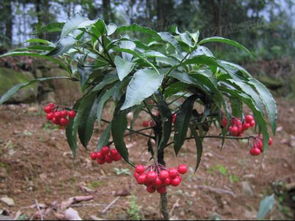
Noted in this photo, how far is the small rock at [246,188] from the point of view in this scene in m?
2.89

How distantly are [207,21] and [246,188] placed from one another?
A: 6.73 feet

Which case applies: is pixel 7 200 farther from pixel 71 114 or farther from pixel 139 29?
pixel 139 29

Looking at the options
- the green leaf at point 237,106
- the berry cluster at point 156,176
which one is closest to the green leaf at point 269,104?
the green leaf at point 237,106

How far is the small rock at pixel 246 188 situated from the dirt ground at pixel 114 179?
0.01 metres

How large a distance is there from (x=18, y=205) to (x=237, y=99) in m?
1.46

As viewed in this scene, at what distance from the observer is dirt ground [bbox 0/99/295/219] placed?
2070mm

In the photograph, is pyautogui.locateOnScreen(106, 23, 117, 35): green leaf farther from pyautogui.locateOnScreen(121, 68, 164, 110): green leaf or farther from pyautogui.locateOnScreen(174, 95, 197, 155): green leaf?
pyautogui.locateOnScreen(174, 95, 197, 155): green leaf

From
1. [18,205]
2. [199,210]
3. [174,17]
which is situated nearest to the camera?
[18,205]

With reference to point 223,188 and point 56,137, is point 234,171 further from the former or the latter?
point 56,137

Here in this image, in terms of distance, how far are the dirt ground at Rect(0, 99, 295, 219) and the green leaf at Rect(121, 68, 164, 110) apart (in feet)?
4.48

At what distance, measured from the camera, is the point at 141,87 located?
2.53 feet

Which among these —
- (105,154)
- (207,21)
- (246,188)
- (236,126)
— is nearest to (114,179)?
(246,188)

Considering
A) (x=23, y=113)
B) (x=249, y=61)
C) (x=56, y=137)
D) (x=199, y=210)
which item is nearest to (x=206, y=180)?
(x=199, y=210)

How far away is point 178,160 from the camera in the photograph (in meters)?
2.88
